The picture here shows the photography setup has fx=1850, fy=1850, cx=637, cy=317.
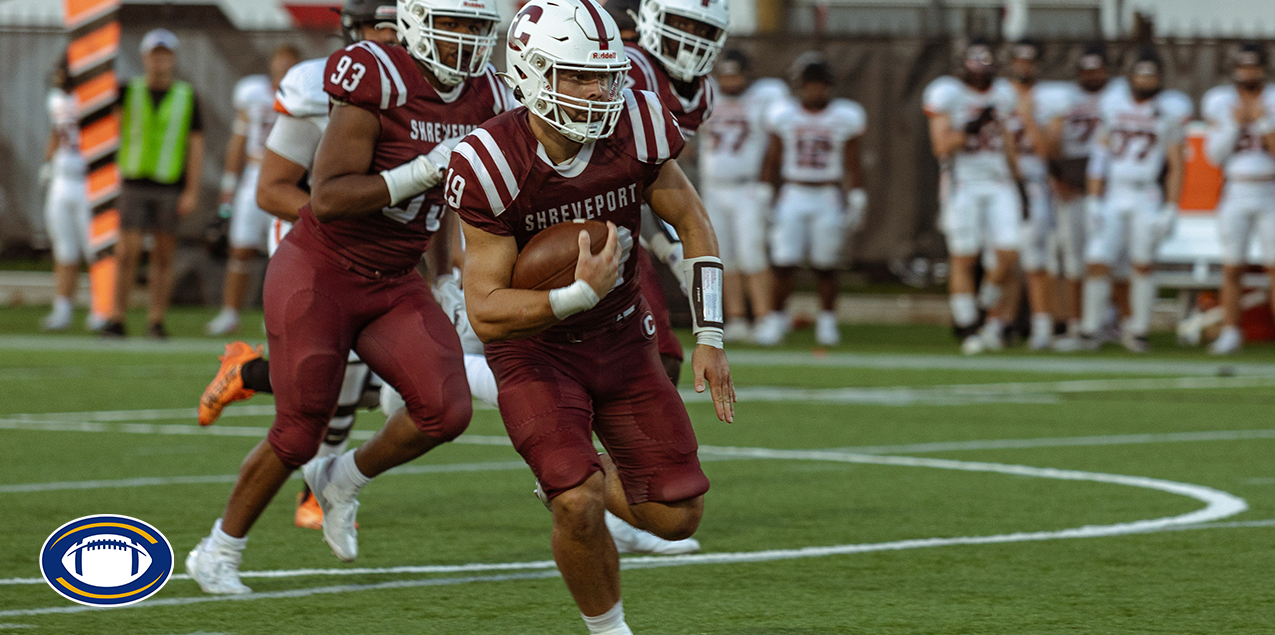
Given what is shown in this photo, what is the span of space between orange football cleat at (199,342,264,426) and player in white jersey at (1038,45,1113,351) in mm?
9467

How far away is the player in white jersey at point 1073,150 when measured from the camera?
14484 mm

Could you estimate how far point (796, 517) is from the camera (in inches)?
260

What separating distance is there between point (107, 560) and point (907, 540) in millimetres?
2703

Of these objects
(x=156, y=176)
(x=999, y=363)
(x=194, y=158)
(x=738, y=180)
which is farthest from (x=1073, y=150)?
(x=156, y=176)

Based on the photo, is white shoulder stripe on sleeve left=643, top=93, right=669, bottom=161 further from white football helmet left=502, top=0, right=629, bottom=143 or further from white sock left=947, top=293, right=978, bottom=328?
white sock left=947, top=293, right=978, bottom=328

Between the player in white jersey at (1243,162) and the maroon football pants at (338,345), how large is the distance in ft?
32.0

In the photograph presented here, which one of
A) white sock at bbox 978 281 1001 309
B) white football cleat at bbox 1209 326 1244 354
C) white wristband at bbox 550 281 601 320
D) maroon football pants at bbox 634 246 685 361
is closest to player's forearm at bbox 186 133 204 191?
white sock at bbox 978 281 1001 309

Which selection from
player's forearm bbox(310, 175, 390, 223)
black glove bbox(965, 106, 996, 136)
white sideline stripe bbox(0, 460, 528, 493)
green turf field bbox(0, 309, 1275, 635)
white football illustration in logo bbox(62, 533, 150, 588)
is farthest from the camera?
black glove bbox(965, 106, 996, 136)

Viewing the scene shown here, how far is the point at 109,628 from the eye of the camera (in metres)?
4.72

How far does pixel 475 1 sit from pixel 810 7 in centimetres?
1833

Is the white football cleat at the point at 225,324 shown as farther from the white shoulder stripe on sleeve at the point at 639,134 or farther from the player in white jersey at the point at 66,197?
the white shoulder stripe on sleeve at the point at 639,134

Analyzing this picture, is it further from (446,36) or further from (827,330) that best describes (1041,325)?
(446,36)

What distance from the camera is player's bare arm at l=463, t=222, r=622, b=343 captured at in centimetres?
426

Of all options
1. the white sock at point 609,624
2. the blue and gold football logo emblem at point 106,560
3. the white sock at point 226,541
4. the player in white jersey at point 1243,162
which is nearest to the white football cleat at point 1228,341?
the player in white jersey at point 1243,162
